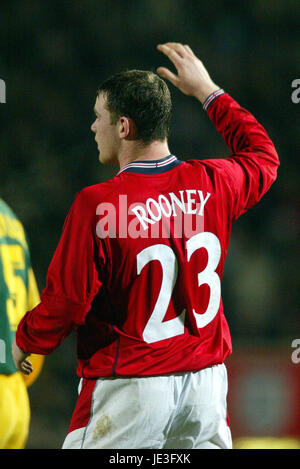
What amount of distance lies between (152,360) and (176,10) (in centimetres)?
275

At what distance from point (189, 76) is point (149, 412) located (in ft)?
2.72

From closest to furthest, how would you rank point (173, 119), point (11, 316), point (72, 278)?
point (72, 278), point (11, 316), point (173, 119)

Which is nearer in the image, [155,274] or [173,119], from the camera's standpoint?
[155,274]

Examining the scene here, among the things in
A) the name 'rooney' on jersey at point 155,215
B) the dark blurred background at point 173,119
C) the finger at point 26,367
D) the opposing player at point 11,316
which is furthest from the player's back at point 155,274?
the dark blurred background at point 173,119

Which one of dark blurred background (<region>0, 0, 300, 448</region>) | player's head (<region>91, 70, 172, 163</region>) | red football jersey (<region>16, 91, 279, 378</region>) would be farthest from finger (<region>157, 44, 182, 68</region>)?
dark blurred background (<region>0, 0, 300, 448</region>)

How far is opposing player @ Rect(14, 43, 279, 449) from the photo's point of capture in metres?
1.31

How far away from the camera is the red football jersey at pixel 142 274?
51.5 inches

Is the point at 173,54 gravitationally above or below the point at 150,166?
above

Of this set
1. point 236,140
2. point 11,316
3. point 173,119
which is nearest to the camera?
point 236,140

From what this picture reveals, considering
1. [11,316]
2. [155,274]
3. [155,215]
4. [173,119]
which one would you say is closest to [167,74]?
[155,215]

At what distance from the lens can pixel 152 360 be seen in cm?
134

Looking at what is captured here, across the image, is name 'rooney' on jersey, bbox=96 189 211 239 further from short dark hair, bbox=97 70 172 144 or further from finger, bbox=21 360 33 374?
finger, bbox=21 360 33 374

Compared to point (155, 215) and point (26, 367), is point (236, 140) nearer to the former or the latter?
point (155, 215)

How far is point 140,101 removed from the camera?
1.38 metres
